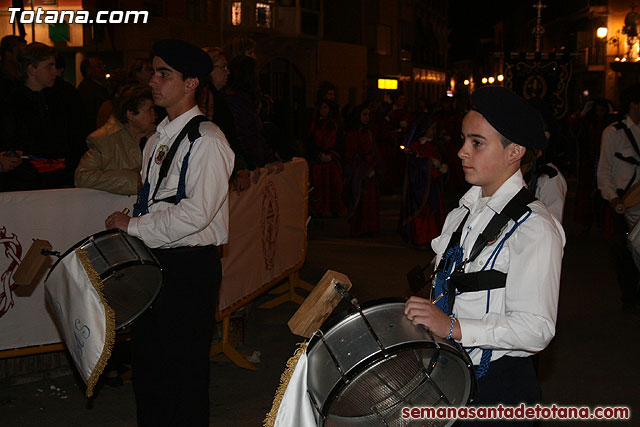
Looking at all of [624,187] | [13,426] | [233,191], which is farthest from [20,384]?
[624,187]

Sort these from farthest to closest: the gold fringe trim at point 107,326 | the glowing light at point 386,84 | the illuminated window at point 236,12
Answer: the glowing light at point 386,84 < the illuminated window at point 236,12 < the gold fringe trim at point 107,326

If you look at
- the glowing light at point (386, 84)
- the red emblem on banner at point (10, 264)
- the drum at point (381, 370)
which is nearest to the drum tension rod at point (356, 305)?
the drum at point (381, 370)

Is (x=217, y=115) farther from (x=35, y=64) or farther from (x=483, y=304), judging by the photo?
(x=483, y=304)

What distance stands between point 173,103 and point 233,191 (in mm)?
2525

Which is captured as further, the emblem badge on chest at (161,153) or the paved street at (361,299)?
the paved street at (361,299)

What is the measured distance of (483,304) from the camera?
276 cm

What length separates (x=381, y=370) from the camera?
2.48 m

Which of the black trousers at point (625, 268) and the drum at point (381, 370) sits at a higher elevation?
the drum at point (381, 370)

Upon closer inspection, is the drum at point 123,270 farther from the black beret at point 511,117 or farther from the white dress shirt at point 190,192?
the black beret at point 511,117

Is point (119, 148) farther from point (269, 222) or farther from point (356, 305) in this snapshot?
point (356, 305)

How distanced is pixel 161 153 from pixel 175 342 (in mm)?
939

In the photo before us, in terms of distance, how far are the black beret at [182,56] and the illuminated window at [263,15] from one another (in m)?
29.9

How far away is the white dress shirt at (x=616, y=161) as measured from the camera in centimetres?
785

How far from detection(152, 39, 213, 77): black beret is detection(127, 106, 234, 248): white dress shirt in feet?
0.65
